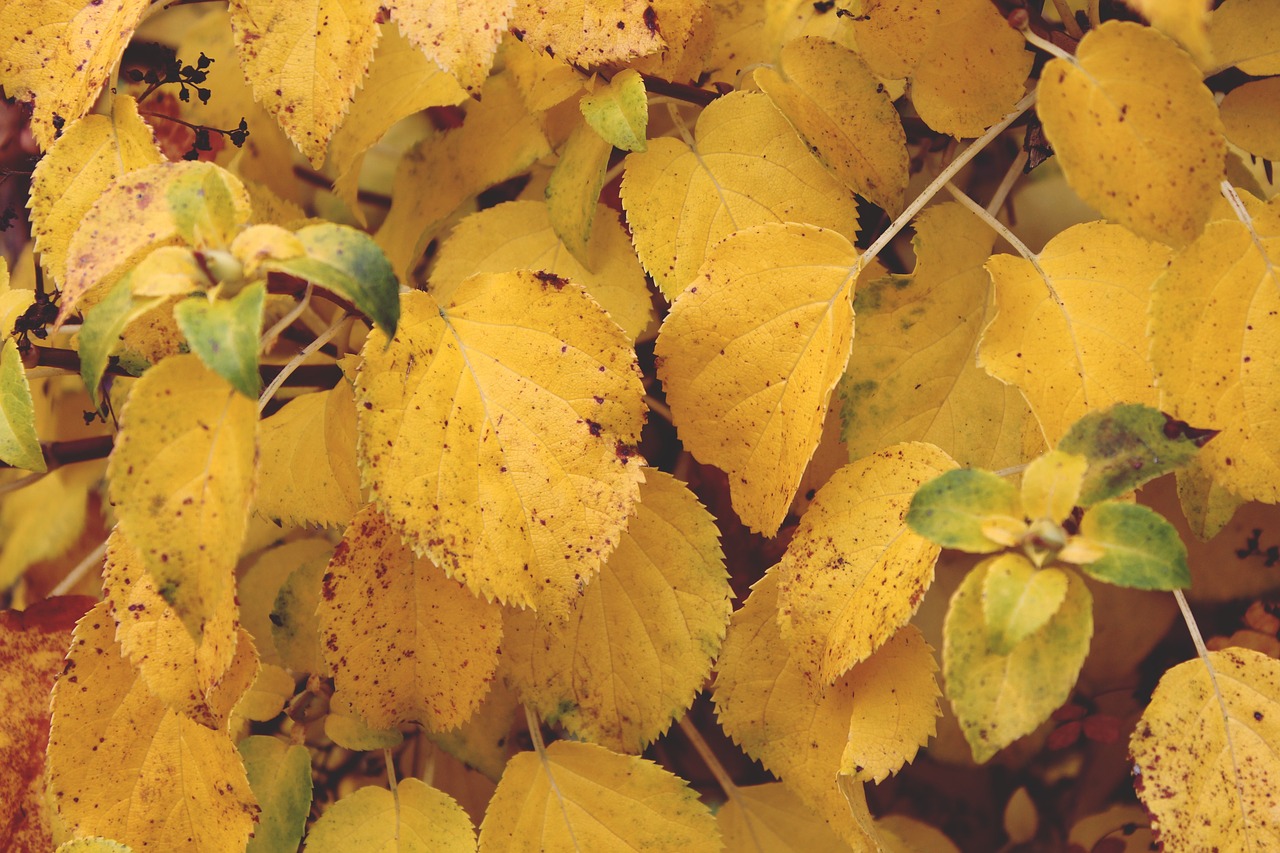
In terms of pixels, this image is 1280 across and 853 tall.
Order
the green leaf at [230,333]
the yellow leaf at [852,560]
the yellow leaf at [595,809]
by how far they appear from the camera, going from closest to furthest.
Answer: the green leaf at [230,333] → the yellow leaf at [852,560] → the yellow leaf at [595,809]

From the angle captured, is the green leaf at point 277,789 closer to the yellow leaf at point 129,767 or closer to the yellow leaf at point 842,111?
the yellow leaf at point 129,767

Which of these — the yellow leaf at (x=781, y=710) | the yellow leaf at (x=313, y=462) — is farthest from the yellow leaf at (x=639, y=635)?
the yellow leaf at (x=313, y=462)

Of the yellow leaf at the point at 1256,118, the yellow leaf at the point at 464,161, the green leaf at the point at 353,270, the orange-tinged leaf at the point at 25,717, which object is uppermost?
the yellow leaf at the point at 1256,118

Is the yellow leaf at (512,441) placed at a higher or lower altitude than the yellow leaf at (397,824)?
higher

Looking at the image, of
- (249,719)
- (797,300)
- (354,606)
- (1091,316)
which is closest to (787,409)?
(797,300)

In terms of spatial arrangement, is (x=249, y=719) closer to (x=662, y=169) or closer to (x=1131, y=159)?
(x=662, y=169)

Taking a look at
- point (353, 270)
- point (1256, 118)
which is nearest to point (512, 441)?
point (353, 270)

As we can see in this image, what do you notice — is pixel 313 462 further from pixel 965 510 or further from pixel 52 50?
pixel 965 510

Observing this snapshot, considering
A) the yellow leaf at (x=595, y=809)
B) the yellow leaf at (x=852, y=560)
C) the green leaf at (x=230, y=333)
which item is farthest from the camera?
the yellow leaf at (x=595, y=809)
